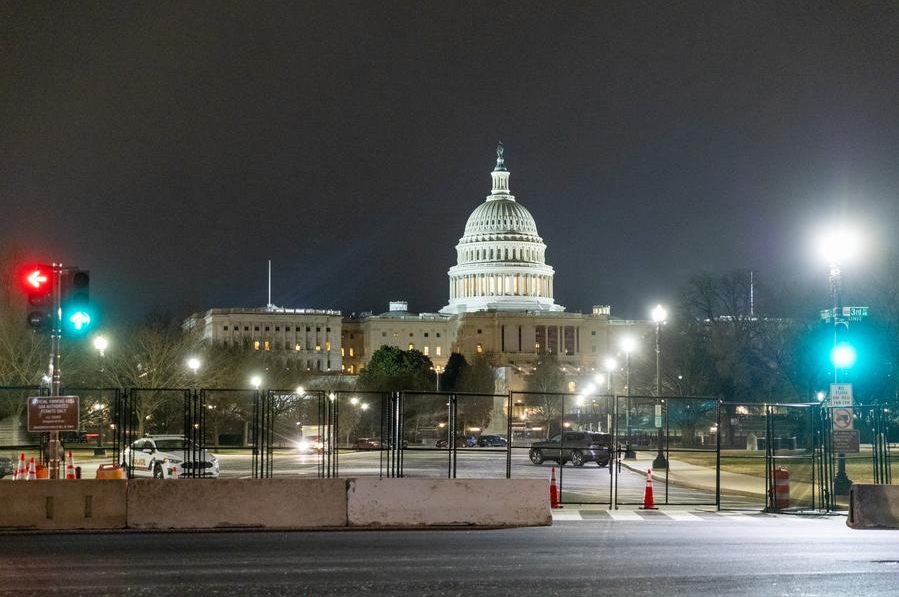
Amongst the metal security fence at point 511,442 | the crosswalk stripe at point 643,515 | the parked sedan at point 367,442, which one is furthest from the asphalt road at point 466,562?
the parked sedan at point 367,442

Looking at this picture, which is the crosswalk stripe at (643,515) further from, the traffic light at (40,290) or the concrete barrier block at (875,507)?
the traffic light at (40,290)

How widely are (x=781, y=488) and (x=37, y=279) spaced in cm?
1650

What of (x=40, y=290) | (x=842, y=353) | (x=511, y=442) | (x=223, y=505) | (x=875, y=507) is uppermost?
(x=40, y=290)

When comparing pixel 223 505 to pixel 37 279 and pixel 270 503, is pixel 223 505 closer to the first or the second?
pixel 270 503

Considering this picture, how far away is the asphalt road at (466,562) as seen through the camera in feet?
Answer: 47.8

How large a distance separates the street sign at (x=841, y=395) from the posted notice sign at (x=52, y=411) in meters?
17.2

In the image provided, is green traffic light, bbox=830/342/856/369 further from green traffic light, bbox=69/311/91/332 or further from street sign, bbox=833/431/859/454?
green traffic light, bbox=69/311/91/332

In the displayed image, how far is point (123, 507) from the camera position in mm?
22328

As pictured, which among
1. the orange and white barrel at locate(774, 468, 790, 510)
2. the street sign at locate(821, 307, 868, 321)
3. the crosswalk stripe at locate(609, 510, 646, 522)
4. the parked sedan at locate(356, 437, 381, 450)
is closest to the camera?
the crosswalk stripe at locate(609, 510, 646, 522)

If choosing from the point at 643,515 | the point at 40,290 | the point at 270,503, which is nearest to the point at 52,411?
the point at 40,290

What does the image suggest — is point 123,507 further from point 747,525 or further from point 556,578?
point 747,525

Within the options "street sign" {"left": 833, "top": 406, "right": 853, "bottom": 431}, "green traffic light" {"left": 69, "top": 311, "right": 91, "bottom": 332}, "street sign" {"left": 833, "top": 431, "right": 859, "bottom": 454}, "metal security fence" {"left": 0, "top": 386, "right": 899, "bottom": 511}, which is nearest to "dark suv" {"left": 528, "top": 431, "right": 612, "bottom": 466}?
"metal security fence" {"left": 0, "top": 386, "right": 899, "bottom": 511}

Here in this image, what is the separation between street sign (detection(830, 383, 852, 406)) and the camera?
1188 inches

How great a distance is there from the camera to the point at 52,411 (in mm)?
23938
